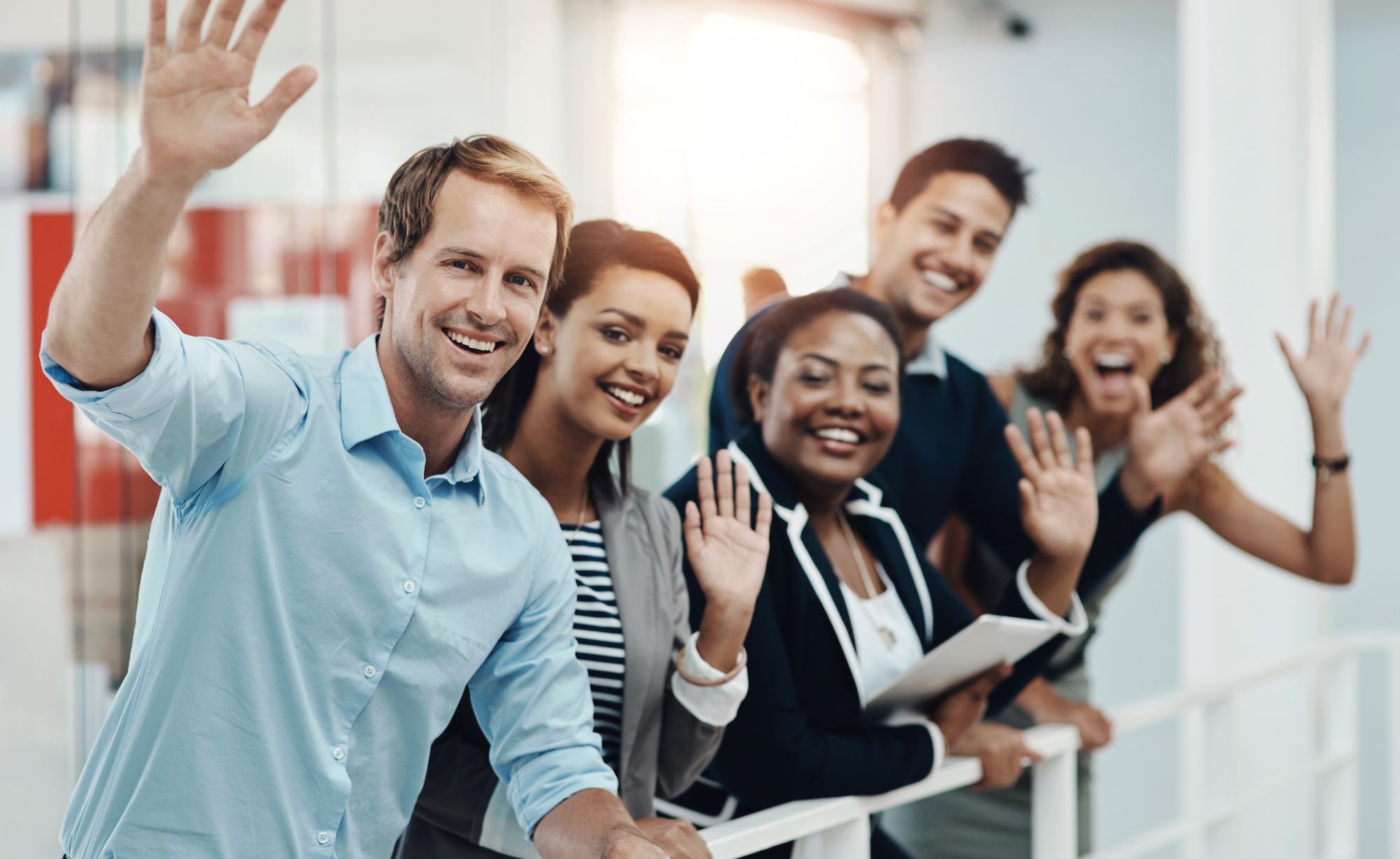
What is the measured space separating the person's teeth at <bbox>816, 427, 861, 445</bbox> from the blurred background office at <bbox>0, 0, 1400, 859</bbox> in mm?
322

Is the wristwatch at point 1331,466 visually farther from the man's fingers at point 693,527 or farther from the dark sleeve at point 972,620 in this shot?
the man's fingers at point 693,527

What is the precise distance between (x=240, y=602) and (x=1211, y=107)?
2919 mm

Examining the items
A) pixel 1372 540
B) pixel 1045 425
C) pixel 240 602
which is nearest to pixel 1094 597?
pixel 1045 425

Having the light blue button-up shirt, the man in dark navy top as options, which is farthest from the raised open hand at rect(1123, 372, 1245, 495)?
the light blue button-up shirt

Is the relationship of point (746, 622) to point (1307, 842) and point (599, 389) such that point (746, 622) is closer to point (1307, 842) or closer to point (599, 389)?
point (599, 389)

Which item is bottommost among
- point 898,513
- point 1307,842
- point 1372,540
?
point 1307,842

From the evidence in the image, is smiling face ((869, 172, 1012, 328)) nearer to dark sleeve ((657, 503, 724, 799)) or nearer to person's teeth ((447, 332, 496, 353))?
dark sleeve ((657, 503, 724, 799))

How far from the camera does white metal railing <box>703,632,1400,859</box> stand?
1.45 m

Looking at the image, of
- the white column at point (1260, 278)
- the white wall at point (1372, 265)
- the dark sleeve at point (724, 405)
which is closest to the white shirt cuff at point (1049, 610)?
the dark sleeve at point (724, 405)

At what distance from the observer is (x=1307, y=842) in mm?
3256

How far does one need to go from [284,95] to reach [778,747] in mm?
864

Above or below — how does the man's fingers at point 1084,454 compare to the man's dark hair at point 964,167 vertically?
below

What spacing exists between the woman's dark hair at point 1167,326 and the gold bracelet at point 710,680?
115 cm

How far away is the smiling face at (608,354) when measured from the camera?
1402 millimetres
